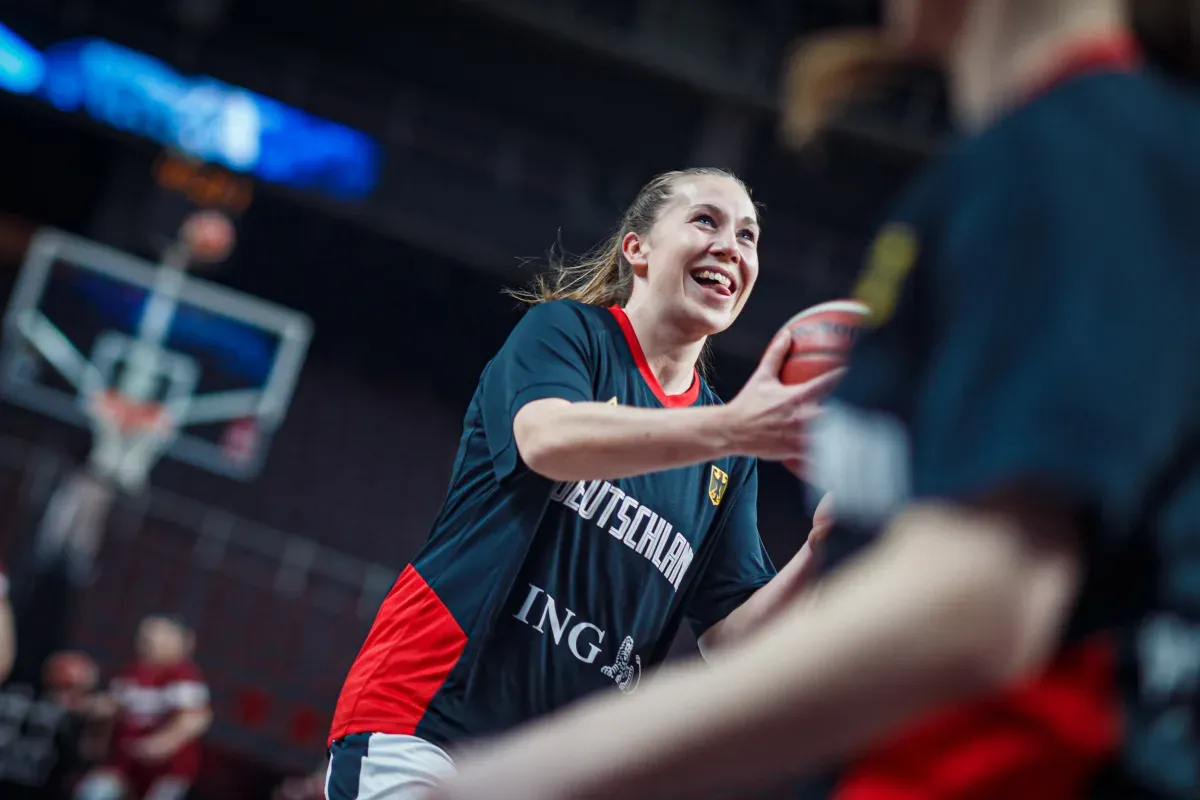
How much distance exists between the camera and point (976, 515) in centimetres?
79

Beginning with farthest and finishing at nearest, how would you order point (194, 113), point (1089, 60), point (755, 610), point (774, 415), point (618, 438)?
1. point (194, 113)
2. point (755, 610)
3. point (618, 438)
4. point (774, 415)
5. point (1089, 60)

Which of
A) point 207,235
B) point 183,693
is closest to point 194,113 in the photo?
point 207,235

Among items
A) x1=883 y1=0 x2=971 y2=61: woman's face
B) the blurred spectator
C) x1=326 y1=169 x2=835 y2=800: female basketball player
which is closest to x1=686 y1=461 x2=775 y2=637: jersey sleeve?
x1=326 y1=169 x2=835 y2=800: female basketball player

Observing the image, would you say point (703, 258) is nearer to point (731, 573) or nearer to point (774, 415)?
point (731, 573)

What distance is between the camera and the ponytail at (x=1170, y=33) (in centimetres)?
93

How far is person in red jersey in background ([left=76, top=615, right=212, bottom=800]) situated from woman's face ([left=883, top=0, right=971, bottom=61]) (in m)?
10.6

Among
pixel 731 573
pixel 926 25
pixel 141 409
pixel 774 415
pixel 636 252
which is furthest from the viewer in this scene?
pixel 141 409

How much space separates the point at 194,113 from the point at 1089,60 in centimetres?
1484

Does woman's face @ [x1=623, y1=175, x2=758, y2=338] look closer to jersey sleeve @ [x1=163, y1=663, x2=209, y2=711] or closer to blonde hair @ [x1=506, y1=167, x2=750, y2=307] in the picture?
blonde hair @ [x1=506, y1=167, x2=750, y2=307]

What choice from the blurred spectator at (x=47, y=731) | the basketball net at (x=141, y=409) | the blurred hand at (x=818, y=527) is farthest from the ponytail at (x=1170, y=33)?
the basketball net at (x=141, y=409)

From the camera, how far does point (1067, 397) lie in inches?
30.5

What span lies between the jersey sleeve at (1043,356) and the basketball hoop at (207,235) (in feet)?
48.4

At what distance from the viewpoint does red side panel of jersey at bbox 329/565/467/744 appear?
2.47 metres

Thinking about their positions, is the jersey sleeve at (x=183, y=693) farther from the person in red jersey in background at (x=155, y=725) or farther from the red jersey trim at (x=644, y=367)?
the red jersey trim at (x=644, y=367)
